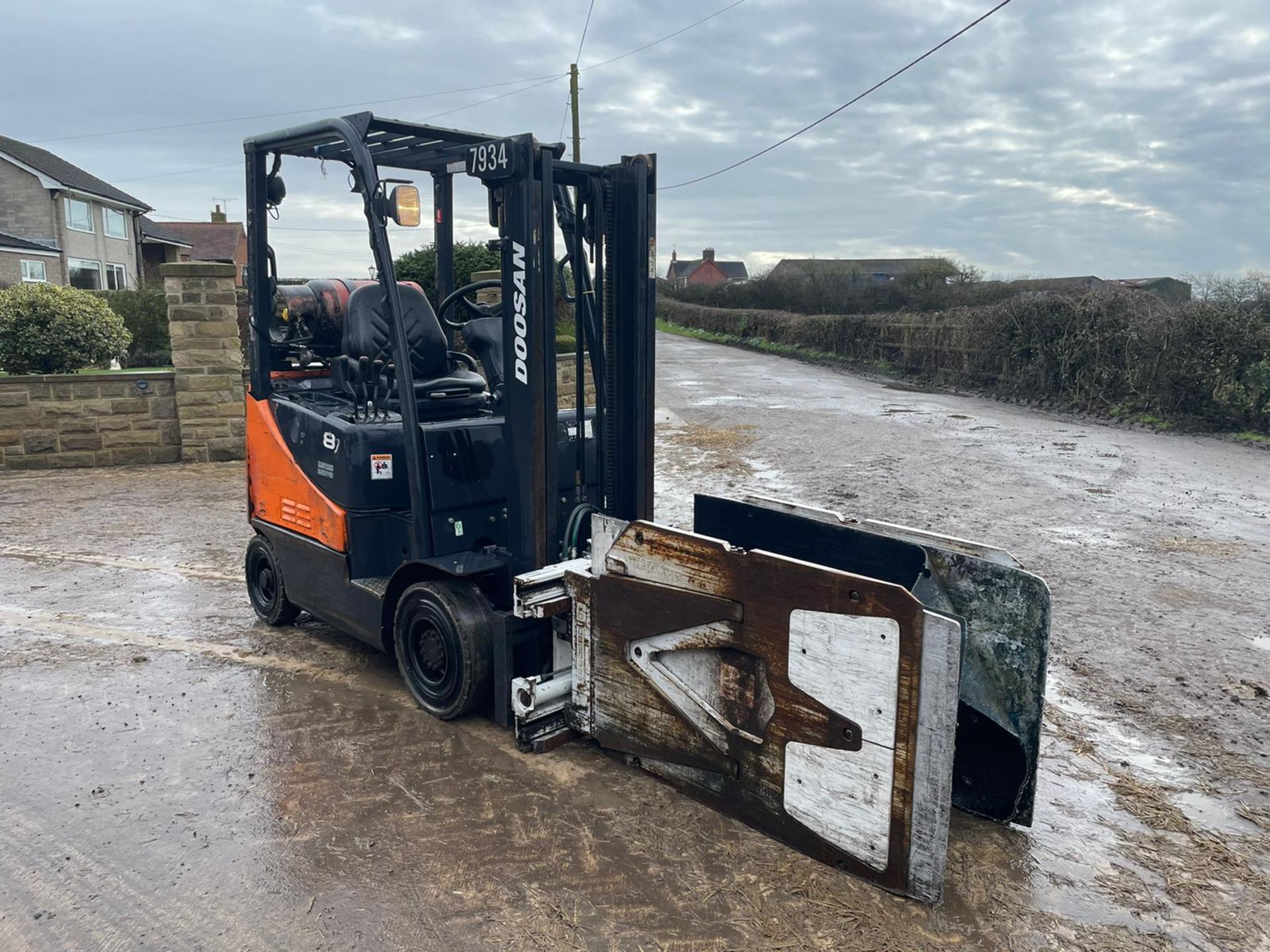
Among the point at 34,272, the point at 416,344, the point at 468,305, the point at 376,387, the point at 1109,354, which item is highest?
the point at 34,272

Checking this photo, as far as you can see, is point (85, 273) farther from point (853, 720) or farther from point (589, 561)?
point (853, 720)

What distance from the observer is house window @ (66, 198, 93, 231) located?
37562 millimetres

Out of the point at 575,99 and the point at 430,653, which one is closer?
the point at 430,653

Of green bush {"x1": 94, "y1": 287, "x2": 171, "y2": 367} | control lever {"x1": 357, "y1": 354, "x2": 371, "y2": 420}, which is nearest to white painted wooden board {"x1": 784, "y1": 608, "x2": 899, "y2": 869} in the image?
control lever {"x1": 357, "y1": 354, "x2": 371, "y2": 420}

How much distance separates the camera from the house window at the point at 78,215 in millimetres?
37562

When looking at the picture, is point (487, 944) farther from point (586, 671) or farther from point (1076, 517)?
point (1076, 517)

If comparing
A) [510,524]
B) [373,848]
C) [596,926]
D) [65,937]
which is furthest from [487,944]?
[510,524]

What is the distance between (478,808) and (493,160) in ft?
9.26

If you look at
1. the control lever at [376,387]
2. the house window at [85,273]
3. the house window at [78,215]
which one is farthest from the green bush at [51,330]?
the house window at [78,215]

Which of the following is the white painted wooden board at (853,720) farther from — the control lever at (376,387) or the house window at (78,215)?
the house window at (78,215)

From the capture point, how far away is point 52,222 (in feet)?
120

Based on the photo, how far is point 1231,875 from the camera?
3596 mm

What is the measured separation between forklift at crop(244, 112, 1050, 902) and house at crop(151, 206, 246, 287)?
175ft

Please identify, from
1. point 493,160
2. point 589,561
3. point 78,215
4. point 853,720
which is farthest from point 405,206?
point 78,215
